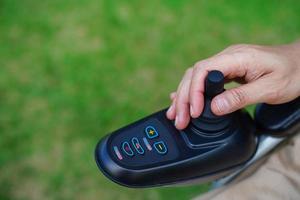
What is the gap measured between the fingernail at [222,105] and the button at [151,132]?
0.34 ft

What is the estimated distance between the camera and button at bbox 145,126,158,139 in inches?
26.6

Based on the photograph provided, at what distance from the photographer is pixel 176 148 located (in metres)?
0.66

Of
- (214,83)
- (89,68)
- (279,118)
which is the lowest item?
(89,68)

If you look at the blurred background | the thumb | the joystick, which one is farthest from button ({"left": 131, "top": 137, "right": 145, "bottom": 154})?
the blurred background


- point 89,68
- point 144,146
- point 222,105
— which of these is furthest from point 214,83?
point 89,68

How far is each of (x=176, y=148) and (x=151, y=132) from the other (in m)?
0.05

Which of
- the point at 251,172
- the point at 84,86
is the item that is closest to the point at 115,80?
the point at 84,86

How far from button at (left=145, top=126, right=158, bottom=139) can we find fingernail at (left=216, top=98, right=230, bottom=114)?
4.0 inches

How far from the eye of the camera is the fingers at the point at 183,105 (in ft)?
2.24

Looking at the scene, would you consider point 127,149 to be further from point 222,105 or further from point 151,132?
point 222,105

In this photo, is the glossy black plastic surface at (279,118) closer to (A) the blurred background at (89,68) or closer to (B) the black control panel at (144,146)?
(B) the black control panel at (144,146)

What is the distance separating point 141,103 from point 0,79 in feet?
1.64

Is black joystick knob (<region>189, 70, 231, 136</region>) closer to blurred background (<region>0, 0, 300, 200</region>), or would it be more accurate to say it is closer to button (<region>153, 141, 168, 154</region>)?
button (<region>153, 141, 168, 154</region>)

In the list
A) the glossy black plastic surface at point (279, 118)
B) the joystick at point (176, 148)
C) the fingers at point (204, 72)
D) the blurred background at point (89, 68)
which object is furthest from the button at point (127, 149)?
the blurred background at point (89, 68)
